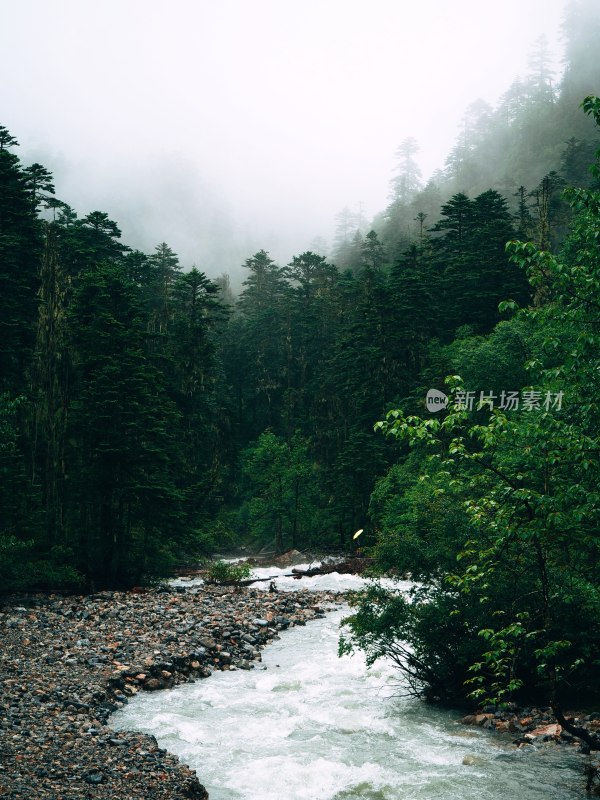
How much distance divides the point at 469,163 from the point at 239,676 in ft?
362

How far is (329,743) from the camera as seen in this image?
1175 centimetres

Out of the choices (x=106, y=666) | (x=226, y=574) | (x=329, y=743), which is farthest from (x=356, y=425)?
(x=329, y=743)

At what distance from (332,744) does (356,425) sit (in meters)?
38.4

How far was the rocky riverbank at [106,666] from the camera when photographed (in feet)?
29.0

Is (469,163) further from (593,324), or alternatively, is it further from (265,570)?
(593,324)

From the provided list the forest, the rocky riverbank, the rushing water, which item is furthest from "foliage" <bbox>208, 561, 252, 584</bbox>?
the rushing water

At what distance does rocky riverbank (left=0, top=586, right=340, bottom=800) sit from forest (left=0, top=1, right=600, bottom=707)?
3.17 metres

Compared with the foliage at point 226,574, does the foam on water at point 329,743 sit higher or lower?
higher

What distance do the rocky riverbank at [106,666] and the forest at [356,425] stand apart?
125 inches

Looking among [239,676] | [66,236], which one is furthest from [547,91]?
[239,676]

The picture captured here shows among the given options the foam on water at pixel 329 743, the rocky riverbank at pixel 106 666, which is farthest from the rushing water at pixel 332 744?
the rocky riverbank at pixel 106 666

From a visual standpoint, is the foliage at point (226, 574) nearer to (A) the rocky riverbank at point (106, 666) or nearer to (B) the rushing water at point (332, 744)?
(A) the rocky riverbank at point (106, 666)

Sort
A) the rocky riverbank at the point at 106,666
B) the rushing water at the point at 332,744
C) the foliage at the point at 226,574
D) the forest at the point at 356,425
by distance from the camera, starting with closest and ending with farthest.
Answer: the forest at the point at 356,425 < the rocky riverbank at the point at 106,666 < the rushing water at the point at 332,744 < the foliage at the point at 226,574

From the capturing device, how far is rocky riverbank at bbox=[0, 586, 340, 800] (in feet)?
29.0
